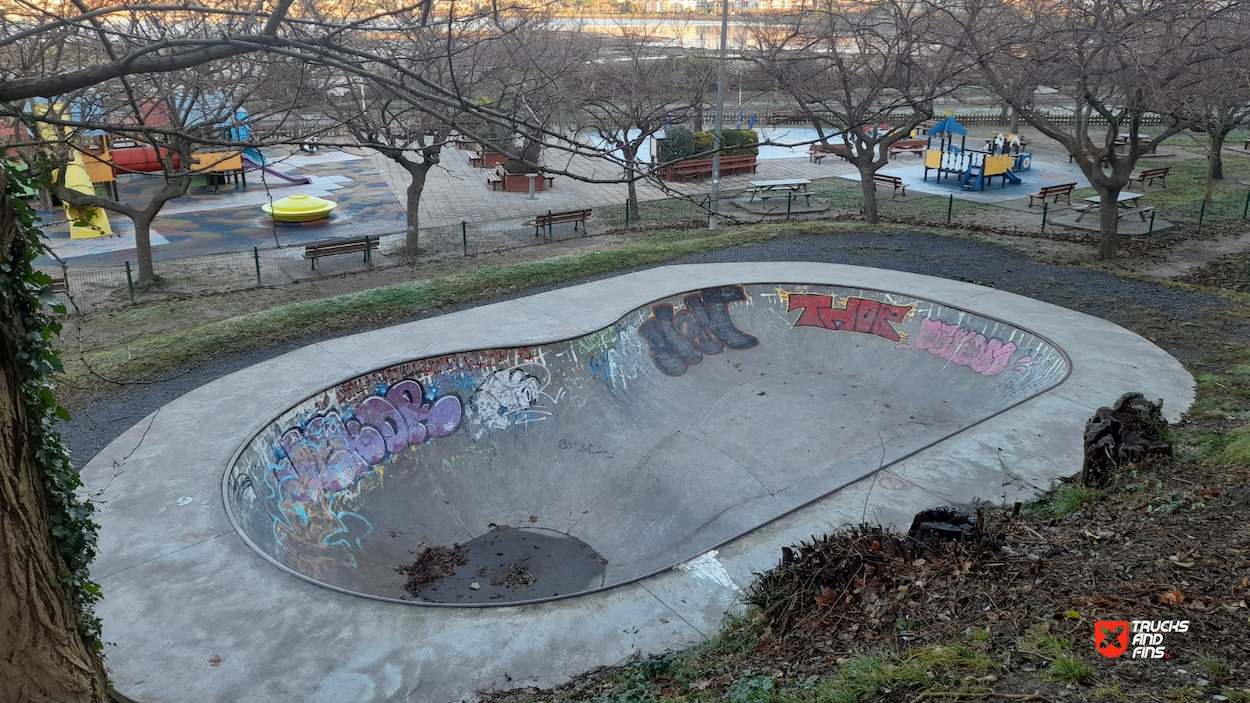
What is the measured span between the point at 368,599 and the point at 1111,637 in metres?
6.10

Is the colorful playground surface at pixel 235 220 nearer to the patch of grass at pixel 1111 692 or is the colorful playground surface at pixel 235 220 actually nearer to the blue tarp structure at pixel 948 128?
the patch of grass at pixel 1111 692

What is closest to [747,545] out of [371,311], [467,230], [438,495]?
[438,495]

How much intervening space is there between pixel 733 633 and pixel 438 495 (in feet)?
18.4

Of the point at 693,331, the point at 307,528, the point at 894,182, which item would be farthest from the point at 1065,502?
the point at 894,182

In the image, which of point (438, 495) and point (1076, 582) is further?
point (438, 495)

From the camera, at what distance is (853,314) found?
16.5 meters

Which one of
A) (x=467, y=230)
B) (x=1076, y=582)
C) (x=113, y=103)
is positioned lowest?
(x=1076, y=582)

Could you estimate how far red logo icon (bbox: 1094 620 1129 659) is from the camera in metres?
5.41

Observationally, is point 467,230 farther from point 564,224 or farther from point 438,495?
point 438,495

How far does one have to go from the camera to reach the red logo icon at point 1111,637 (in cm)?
541

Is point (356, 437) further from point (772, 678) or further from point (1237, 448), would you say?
point (1237, 448)

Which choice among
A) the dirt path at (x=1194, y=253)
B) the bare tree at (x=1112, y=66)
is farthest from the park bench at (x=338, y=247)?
the dirt path at (x=1194, y=253)

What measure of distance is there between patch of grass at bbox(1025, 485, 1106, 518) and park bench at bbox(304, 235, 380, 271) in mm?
17515

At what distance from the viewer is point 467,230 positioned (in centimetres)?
2577
